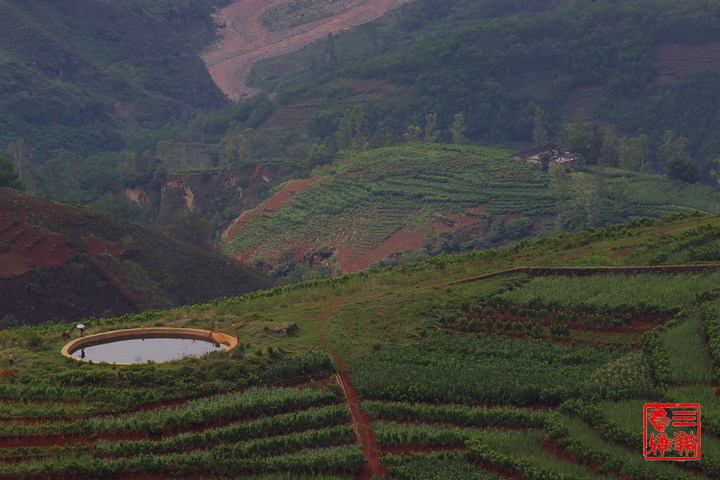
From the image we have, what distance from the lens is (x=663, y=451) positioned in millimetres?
16719

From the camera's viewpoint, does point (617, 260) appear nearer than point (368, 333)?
No

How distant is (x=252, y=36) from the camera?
139m

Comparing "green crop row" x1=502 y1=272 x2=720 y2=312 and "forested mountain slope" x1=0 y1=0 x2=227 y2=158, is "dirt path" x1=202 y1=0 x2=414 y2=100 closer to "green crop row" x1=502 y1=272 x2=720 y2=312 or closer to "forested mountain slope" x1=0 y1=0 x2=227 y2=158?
"forested mountain slope" x1=0 y1=0 x2=227 y2=158

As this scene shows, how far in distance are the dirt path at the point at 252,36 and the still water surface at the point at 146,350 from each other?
4261 inches

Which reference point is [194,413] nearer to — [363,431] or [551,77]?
[363,431]

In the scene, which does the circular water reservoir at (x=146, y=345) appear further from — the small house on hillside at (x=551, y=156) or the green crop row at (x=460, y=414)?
the small house on hillside at (x=551, y=156)

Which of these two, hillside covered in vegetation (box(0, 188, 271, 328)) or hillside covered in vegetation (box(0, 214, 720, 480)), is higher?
hillside covered in vegetation (box(0, 188, 271, 328))

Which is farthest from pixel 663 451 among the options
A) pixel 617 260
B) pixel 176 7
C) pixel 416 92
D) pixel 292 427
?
pixel 176 7

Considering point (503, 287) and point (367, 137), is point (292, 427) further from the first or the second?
point (367, 137)

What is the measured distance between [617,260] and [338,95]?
8309cm

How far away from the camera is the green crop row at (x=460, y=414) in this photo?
1961 centimetres

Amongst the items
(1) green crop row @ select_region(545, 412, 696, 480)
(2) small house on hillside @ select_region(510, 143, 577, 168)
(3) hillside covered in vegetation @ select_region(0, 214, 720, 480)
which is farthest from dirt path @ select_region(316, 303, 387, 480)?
(2) small house on hillside @ select_region(510, 143, 577, 168)

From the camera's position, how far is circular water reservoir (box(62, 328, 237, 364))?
22547 mm

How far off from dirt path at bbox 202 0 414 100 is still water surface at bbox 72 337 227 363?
108233mm
